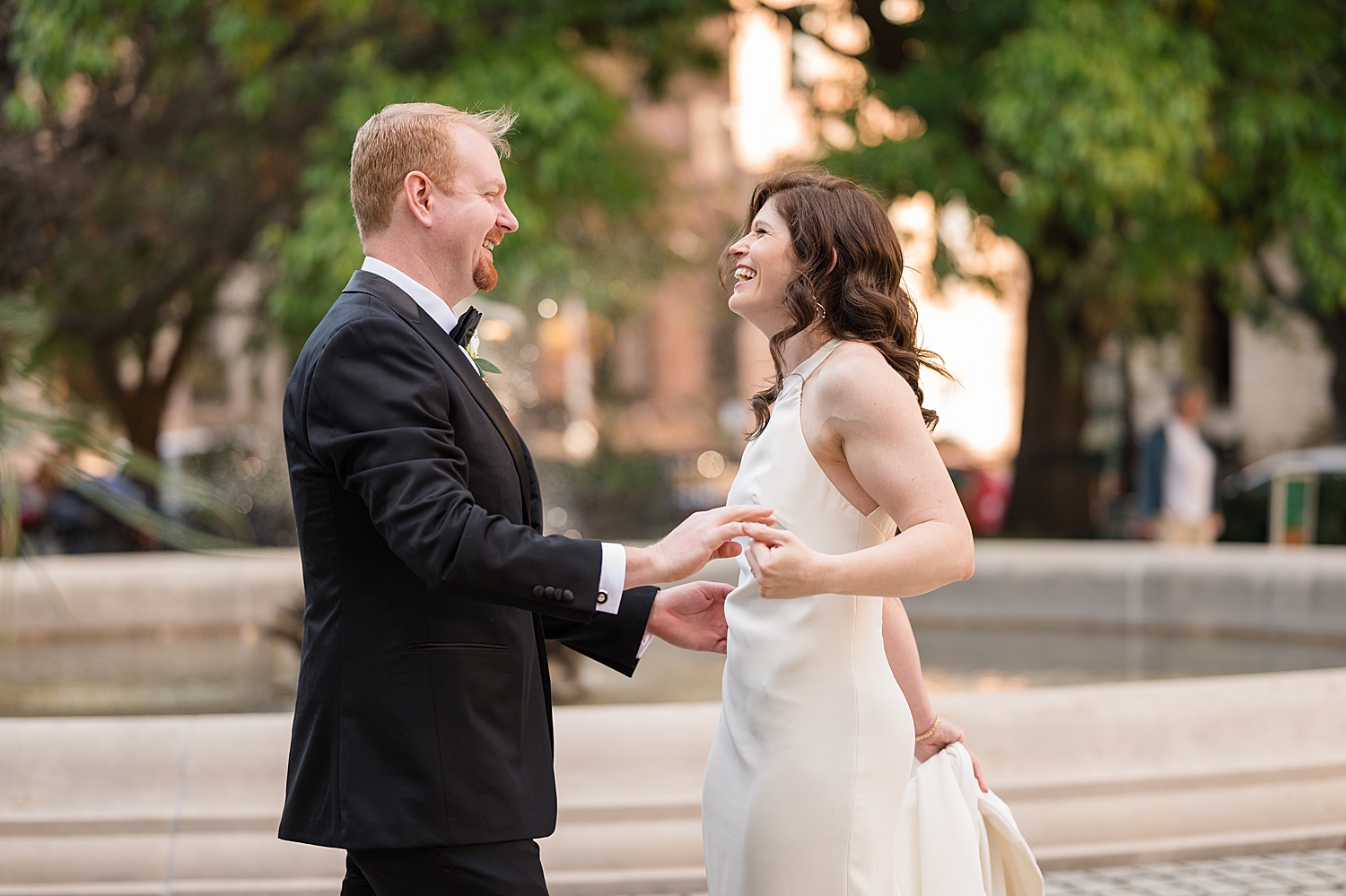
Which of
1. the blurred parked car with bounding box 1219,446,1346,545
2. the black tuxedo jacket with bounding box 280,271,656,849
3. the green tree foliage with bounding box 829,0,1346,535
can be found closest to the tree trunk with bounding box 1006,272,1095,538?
the green tree foliage with bounding box 829,0,1346,535

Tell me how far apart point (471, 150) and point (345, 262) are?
9216 millimetres

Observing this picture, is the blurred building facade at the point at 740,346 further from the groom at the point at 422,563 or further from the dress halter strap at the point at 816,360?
the groom at the point at 422,563

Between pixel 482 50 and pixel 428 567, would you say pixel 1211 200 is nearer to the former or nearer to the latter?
pixel 482 50

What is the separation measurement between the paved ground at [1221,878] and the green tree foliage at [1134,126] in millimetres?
6517

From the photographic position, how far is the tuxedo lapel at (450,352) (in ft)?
8.25

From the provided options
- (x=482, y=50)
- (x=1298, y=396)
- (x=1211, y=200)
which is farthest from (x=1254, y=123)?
(x=1298, y=396)

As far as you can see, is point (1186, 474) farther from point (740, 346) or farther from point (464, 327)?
point (740, 346)

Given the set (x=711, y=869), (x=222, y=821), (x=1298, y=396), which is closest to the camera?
(x=711, y=869)

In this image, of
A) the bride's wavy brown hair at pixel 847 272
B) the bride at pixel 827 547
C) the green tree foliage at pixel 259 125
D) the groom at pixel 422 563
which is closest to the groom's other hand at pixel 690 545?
the groom at pixel 422 563

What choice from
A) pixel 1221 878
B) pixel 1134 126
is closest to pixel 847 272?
pixel 1221 878

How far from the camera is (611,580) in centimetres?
242

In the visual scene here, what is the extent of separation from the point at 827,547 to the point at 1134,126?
8729 millimetres

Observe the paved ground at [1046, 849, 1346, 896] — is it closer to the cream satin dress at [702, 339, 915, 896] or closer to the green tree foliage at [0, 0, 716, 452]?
the cream satin dress at [702, 339, 915, 896]

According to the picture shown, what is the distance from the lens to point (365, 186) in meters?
2.58
